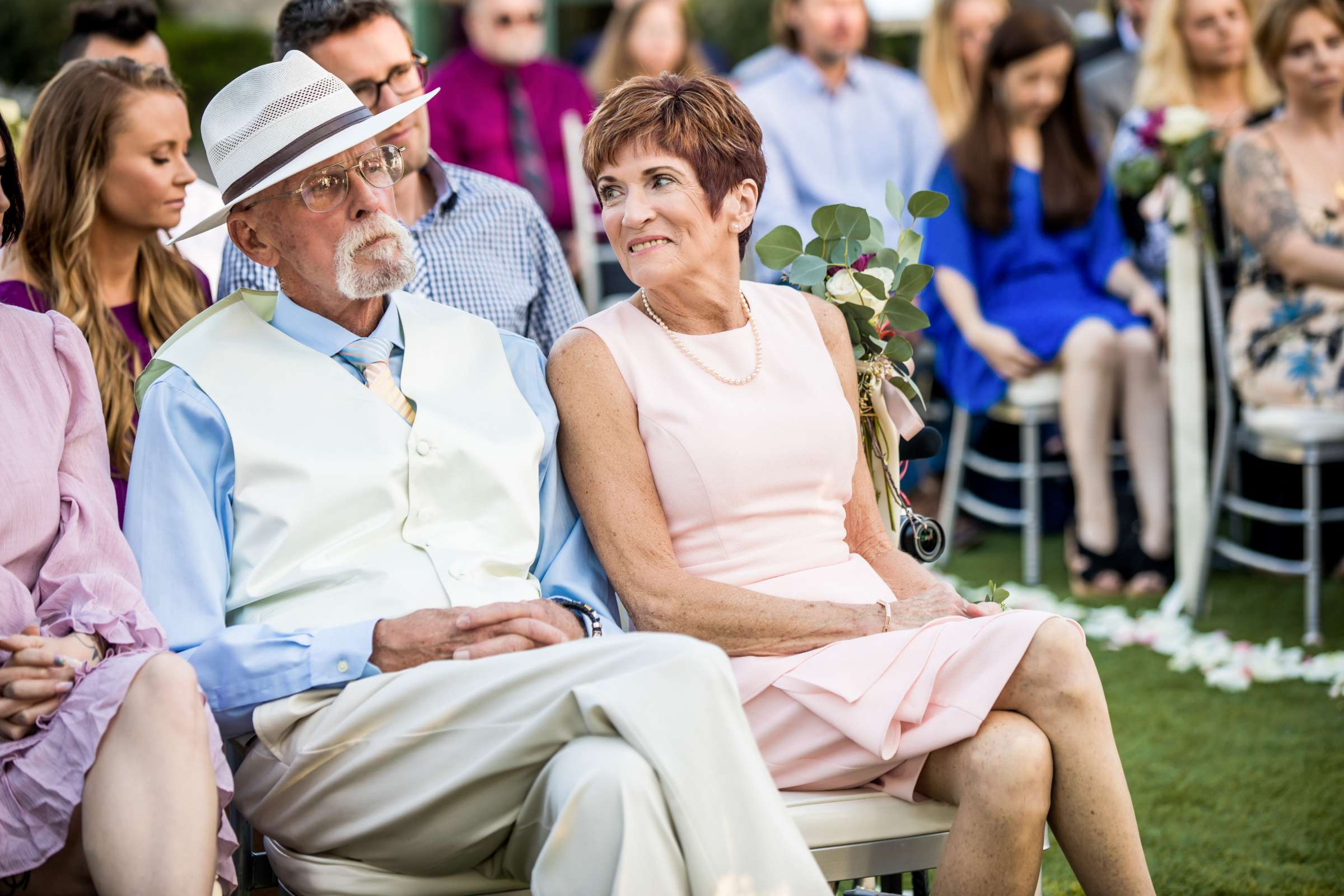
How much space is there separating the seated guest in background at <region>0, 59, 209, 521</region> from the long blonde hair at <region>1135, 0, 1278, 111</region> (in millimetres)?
4141

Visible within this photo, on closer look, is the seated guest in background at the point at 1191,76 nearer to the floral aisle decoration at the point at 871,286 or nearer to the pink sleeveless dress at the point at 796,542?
the floral aisle decoration at the point at 871,286

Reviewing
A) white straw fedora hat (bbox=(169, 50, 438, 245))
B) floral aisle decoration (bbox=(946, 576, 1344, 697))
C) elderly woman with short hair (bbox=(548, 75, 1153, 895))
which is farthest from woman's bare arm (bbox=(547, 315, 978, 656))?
floral aisle decoration (bbox=(946, 576, 1344, 697))

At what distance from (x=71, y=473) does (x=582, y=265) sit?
382cm

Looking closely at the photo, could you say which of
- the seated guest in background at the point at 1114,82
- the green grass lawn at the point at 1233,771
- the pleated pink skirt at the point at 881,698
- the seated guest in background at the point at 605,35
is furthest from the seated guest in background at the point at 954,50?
the pleated pink skirt at the point at 881,698

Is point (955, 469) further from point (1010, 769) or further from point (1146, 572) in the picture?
point (1010, 769)

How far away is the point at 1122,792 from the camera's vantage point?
229 cm

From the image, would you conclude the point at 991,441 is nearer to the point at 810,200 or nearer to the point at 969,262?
the point at 969,262

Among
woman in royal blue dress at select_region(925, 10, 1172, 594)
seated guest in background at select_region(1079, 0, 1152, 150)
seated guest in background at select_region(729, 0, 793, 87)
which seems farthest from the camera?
seated guest in background at select_region(1079, 0, 1152, 150)

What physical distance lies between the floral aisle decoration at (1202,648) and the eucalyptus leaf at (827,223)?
1.67 metres

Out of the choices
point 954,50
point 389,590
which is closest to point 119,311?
point 389,590

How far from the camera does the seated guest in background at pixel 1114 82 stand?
695 cm

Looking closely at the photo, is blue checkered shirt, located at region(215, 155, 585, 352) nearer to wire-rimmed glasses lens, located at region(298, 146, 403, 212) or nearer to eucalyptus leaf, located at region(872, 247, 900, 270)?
wire-rimmed glasses lens, located at region(298, 146, 403, 212)

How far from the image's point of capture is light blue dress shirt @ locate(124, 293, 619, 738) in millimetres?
2256

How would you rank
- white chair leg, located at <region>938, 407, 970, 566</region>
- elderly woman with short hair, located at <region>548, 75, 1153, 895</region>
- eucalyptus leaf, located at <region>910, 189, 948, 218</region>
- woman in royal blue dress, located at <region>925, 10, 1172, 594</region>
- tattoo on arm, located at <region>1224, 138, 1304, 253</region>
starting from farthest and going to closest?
white chair leg, located at <region>938, 407, 970, 566</region>, woman in royal blue dress, located at <region>925, 10, 1172, 594</region>, tattoo on arm, located at <region>1224, 138, 1304, 253</region>, eucalyptus leaf, located at <region>910, 189, 948, 218</region>, elderly woman with short hair, located at <region>548, 75, 1153, 895</region>
